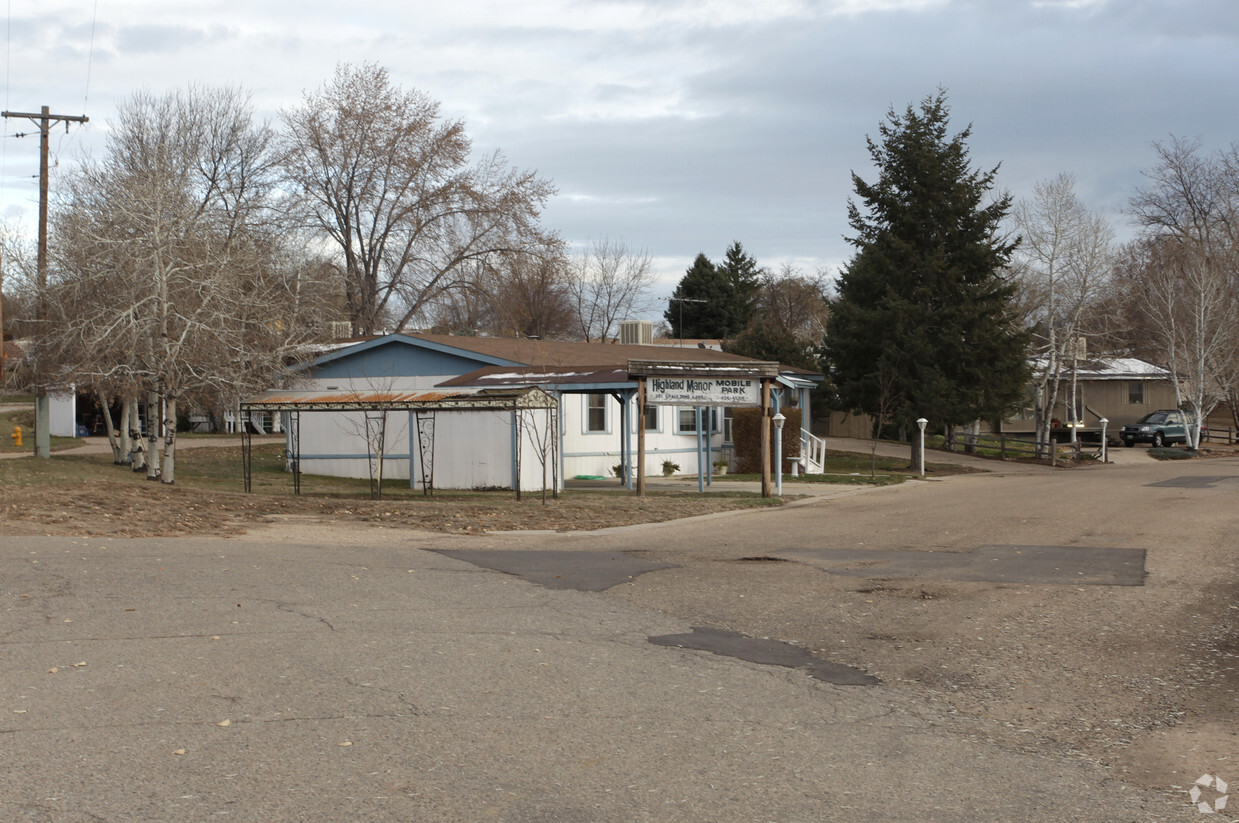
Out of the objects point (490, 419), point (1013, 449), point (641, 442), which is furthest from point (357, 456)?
point (1013, 449)

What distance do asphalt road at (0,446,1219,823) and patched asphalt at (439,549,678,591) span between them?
1.10 feet

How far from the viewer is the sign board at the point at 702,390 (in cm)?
2189

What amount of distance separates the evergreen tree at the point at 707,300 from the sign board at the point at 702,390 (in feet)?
146

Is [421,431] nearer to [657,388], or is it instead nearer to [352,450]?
[352,450]

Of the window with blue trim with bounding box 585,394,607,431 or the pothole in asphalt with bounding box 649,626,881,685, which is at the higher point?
the window with blue trim with bounding box 585,394,607,431

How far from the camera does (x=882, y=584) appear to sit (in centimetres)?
1092

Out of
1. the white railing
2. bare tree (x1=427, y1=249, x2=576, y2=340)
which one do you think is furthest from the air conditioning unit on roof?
the white railing

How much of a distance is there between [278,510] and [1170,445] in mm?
39569

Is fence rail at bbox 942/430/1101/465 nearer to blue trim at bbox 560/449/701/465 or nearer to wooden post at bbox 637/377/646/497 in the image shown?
blue trim at bbox 560/449/701/465

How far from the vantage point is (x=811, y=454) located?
1291 inches

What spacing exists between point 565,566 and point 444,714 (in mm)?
6144

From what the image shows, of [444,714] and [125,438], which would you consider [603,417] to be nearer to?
[125,438]

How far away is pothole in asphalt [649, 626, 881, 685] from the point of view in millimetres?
7164

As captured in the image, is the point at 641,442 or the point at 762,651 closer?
the point at 762,651
